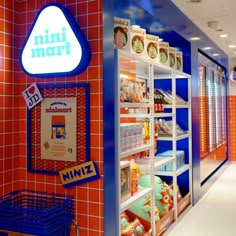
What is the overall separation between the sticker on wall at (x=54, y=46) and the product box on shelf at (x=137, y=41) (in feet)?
2.65

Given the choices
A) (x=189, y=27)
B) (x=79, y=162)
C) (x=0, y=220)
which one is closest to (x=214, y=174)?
(x=189, y=27)

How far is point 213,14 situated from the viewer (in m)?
4.65

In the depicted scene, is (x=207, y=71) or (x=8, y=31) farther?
(x=207, y=71)

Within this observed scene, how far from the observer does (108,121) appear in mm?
2512

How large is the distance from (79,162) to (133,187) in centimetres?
77

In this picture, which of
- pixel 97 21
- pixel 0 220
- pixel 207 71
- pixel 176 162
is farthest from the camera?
pixel 207 71

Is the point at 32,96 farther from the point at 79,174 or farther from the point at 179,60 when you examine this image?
the point at 179,60

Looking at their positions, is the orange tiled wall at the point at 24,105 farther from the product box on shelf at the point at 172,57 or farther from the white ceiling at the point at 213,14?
the product box on shelf at the point at 172,57

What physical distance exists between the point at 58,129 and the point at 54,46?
667mm

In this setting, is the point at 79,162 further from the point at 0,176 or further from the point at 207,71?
the point at 207,71

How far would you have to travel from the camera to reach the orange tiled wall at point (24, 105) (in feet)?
8.22

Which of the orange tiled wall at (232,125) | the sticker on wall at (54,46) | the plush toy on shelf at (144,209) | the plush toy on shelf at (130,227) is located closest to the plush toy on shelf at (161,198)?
the plush toy on shelf at (144,209)

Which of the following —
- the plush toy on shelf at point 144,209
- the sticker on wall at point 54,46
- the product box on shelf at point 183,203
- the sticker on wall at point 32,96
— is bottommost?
the product box on shelf at point 183,203

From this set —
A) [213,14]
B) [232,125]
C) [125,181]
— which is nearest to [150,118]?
[125,181]
